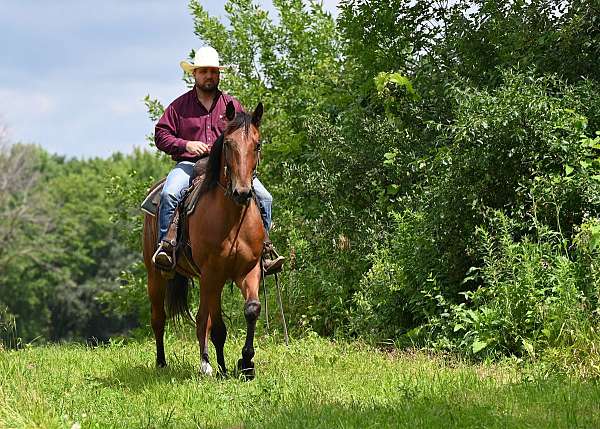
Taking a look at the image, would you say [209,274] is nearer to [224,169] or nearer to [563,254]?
[224,169]

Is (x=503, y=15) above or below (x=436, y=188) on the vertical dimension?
above

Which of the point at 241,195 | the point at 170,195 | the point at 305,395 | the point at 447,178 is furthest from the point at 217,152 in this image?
the point at 447,178

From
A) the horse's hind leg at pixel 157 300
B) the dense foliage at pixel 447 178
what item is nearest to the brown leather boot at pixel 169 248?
the horse's hind leg at pixel 157 300

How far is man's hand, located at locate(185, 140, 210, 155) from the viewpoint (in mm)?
9852

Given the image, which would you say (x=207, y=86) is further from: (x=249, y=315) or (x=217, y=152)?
(x=249, y=315)

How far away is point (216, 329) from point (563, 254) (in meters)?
3.97

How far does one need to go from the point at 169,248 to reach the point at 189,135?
1.30 meters

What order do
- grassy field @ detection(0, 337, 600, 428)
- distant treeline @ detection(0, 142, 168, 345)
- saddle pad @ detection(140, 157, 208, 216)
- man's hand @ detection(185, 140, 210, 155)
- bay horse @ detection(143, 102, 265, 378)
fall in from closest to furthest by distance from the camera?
grassy field @ detection(0, 337, 600, 428)
bay horse @ detection(143, 102, 265, 378)
saddle pad @ detection(140, 157, 208, 216)
man's hand @ detection(185, 140, 210, 155)
distant treeline @ detection(0, 142, 168, 345)

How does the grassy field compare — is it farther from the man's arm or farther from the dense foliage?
the man's arm

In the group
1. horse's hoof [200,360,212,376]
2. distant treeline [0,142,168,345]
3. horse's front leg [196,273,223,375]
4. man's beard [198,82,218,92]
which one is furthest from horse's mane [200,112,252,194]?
distant treeline [0,142,168,345]

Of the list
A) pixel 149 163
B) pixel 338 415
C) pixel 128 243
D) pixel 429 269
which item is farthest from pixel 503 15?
pixel 149 163

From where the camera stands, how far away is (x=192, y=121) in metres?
10.1

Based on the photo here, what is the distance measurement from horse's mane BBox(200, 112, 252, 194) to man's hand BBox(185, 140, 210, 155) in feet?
2.03

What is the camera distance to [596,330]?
8.65m
